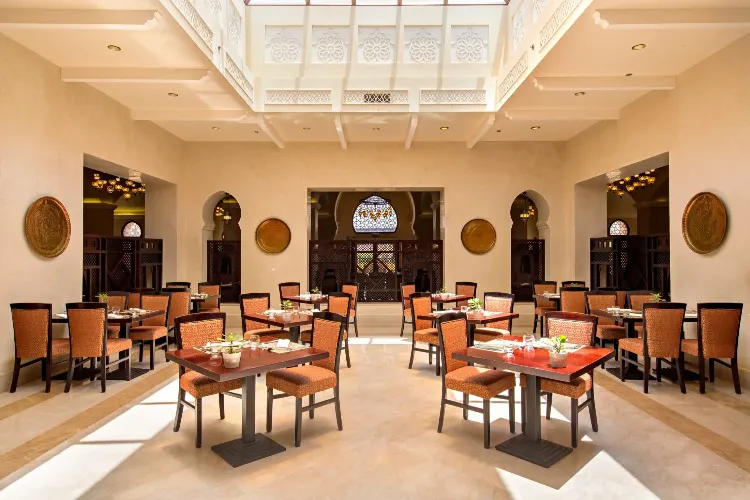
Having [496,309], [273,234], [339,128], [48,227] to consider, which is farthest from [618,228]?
[48,227]

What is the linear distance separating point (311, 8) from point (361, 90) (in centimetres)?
179

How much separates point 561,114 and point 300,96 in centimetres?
476

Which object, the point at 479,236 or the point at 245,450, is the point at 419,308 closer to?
the point at 245,450

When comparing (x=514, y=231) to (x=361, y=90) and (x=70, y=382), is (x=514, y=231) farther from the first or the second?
(x=70, y=382)

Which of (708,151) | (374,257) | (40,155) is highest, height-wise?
(708,151)

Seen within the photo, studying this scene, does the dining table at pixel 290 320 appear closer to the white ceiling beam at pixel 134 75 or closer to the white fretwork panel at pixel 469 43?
the white ceiling beam at pixel 134 75

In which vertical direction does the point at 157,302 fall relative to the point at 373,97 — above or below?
below


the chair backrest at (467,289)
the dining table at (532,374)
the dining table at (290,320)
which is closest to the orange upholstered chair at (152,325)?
the dining table at (290,320)

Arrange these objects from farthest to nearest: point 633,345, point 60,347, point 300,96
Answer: point 300,96, point 633,345, point 60,347

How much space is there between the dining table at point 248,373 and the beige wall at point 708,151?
17.8 ft

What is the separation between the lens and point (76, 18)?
5.21m

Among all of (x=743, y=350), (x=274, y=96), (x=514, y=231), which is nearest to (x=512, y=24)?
(x=274, y=96)

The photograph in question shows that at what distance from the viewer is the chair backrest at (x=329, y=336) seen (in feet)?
14.8

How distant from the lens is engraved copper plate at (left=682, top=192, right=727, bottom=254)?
6180mm
